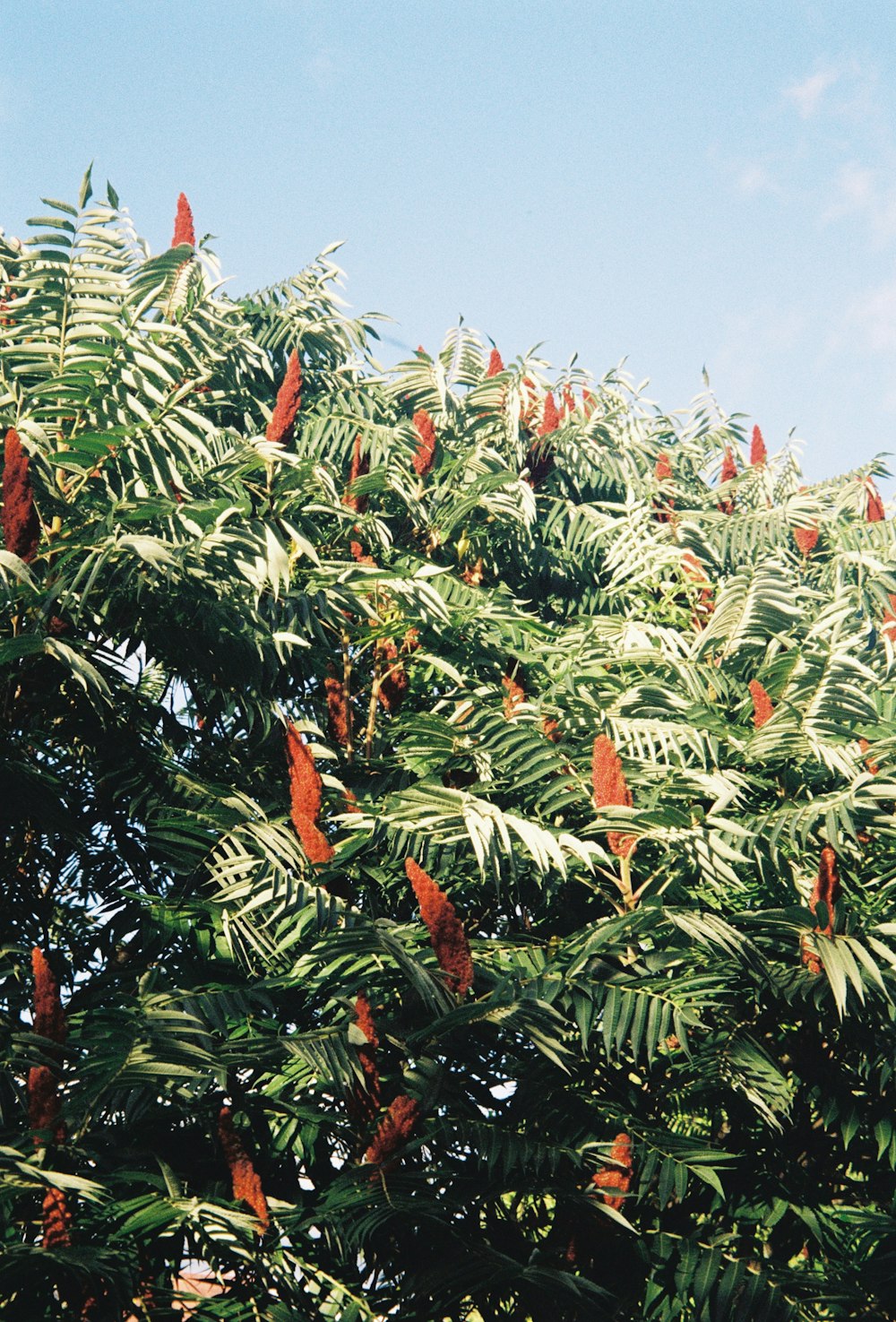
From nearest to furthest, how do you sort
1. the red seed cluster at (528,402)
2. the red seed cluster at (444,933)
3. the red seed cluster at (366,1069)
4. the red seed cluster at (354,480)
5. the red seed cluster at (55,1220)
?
the red seed cluster at (55,1220)
the red seed cluster at (444,933)
the red seed cluster at (366,1069)
the red seed cluster at (354,480)
the red seed cluster at (528,402)

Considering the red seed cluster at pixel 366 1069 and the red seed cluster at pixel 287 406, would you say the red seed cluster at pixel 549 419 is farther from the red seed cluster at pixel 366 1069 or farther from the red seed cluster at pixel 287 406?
the red seed cluster at pixel 366 1069

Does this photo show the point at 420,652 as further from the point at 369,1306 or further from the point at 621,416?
the point at 621,416

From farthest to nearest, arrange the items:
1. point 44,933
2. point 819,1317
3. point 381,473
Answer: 1. point 381,473
2. point 44,933
3. point 819,1317

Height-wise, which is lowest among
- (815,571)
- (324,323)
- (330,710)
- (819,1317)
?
(819,1317)

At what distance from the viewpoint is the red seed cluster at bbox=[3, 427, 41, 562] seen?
4438mm

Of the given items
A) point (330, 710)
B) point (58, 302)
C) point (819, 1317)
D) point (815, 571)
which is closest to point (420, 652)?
point (330, 710)

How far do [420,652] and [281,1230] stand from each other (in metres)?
2.66

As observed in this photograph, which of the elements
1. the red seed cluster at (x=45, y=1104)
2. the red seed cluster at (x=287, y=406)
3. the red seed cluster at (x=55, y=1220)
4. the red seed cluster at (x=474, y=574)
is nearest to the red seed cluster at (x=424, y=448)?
the red seed cluster at (x=474, y=574)

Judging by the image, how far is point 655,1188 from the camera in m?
4.54

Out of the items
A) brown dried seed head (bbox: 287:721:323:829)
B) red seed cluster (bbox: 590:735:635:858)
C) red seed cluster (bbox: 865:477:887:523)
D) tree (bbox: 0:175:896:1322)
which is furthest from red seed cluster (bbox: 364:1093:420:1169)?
red seed cluster (bbox: 865:477:887:523)

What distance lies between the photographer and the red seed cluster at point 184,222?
7191mm

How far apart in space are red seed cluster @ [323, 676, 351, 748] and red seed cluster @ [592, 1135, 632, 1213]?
228 cm

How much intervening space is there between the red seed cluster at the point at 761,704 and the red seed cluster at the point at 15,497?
108 inches

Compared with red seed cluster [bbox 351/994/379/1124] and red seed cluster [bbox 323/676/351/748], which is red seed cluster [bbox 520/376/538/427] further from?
red seed cluster [bbox 351/994/379/1124]
